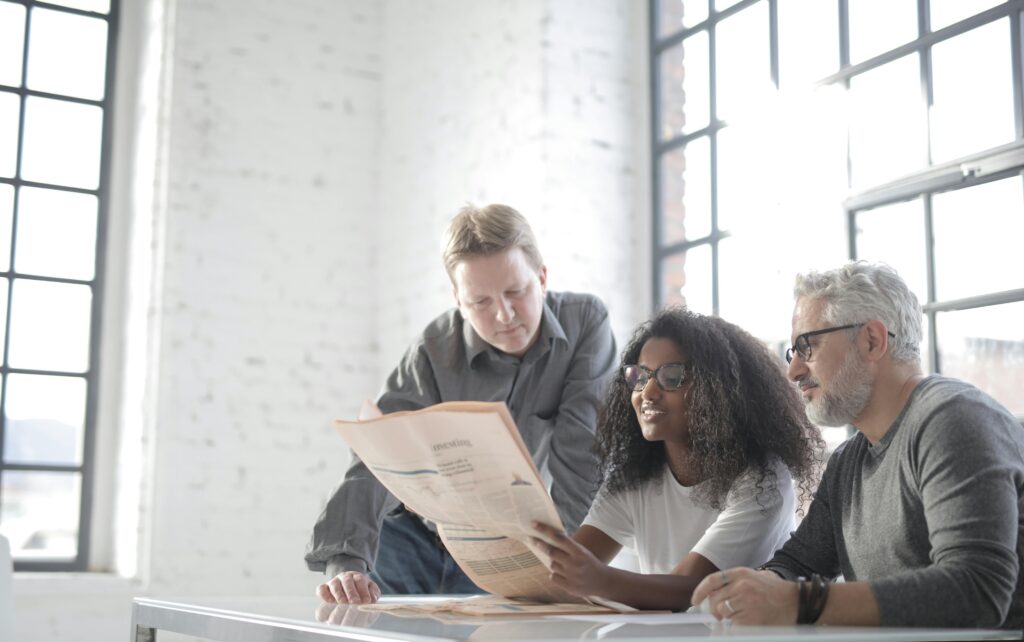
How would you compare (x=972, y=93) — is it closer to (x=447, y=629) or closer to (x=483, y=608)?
(x=483, y=608)

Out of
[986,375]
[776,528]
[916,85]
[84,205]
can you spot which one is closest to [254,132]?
[84,205]

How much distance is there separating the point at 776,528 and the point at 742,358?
0.35m

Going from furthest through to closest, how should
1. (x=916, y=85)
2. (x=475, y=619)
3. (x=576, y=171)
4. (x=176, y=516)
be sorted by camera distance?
(x=176, y=516), (x=576, y=171), (x=916, y=85), (x=475, y=619)

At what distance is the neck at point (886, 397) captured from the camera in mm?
1884

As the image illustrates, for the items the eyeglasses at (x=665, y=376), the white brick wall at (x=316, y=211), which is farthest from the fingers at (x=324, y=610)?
the white brick wall at (x=316, y=211)

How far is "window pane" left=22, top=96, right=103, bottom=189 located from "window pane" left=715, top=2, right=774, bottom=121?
288 cm

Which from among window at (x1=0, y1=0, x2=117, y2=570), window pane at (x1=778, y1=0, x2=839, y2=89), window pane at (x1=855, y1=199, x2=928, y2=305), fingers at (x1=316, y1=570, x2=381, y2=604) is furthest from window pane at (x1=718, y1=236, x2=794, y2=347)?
window at (x1=0, y1=0, x2=117, y2=570)

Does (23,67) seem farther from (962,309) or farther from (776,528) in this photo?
(776,528)

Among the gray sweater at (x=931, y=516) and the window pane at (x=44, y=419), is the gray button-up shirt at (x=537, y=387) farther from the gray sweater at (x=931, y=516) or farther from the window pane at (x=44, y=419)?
the window pane at (x=44, y=419)

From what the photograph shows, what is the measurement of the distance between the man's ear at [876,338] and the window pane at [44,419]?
4.16 meters

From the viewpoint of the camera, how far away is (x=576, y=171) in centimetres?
461

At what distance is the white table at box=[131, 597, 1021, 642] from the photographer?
1266 millimetres

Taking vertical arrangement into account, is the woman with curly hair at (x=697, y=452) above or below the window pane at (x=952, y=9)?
below

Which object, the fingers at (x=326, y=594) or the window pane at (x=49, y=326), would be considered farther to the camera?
the window pane at (x=49, y=326)
